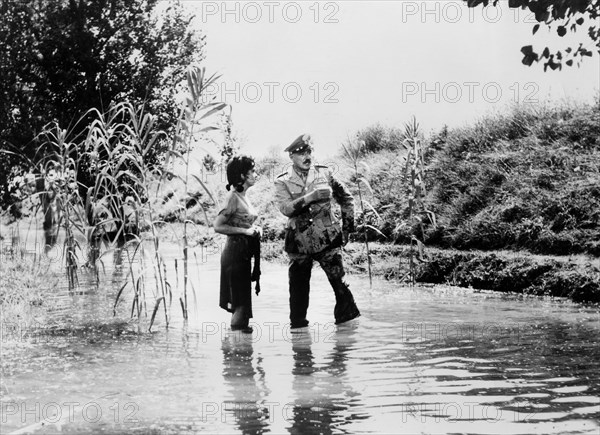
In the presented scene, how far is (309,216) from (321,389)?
9.72 ft

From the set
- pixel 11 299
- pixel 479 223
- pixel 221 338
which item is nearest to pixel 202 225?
pixel 479 223

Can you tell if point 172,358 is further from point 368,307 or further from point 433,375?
point 368,307

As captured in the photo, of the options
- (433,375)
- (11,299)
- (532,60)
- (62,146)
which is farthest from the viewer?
(62,146)

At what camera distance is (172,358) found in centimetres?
890

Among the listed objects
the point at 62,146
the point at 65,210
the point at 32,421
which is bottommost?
the point at 32,421

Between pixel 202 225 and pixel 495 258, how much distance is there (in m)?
13.1

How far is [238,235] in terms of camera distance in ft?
32.9

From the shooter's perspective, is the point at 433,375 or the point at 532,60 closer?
the point at 433,375

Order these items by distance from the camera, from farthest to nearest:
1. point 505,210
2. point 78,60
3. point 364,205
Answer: point 78,60 < point 364,205 < point 505,210

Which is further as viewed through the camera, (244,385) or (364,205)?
(364,205)

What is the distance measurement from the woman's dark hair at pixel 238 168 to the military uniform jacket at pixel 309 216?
464 mm

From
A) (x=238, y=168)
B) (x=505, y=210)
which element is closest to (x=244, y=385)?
(x=238, y=168)

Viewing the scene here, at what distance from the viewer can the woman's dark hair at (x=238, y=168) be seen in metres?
9.86

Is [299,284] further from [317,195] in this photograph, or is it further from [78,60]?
[78,60]
